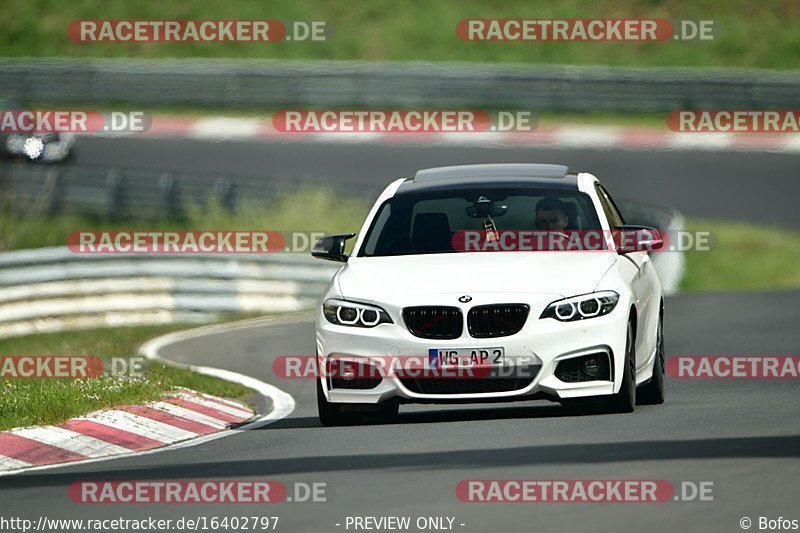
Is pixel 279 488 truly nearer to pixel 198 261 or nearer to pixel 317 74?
pixel 198 261

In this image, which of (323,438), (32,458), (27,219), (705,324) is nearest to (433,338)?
(323,438)

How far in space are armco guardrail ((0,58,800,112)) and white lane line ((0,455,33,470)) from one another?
87.0 feet

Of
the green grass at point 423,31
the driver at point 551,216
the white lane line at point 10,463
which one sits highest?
the green grass at point 423,31

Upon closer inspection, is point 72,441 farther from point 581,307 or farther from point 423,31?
point 423,31

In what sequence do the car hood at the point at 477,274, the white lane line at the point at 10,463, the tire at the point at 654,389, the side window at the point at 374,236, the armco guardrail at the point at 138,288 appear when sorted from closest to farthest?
the white lane line at the point at 10,463 → the car hood at the point at 477,274 → the side window at the point at 374,236 → the tire at the point at 654,389 → the armco guardrail at the point at 138,288

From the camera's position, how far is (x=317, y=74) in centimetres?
3869

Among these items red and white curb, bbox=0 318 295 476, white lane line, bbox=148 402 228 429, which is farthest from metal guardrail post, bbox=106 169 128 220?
white lane line, bbox=148 402 228 429

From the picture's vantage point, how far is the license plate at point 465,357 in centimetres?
1045

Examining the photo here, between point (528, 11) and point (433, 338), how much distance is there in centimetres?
3574

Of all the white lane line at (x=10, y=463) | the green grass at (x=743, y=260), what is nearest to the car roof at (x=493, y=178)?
the white lane line at (x=10, y=463)

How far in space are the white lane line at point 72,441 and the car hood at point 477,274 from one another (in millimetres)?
1728

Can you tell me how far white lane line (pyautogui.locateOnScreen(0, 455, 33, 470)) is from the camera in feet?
33.8

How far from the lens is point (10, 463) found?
34.1ft

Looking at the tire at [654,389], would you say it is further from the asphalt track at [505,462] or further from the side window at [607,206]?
the side window at [607,206]
